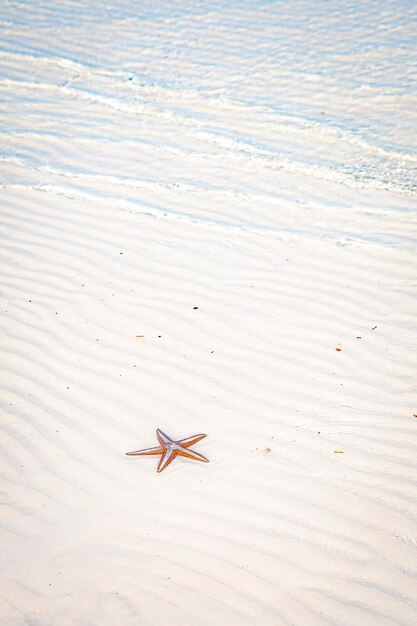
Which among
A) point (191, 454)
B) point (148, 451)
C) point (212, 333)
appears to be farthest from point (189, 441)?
point (212, 333)

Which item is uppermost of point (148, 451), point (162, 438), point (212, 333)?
point (212, 333)

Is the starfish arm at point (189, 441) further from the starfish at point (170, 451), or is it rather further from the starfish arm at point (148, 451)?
the starfish arm at point (148, 451)

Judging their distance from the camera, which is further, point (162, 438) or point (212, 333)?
point (212, 333)

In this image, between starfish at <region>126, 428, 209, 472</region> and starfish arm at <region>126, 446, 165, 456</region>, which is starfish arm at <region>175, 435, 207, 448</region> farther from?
starfish arm at <region>126, 446, 165, 456</region>

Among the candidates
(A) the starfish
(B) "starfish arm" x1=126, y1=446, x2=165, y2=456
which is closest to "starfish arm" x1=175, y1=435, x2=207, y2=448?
(A) the starfish

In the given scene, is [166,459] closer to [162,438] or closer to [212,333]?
[162,438]

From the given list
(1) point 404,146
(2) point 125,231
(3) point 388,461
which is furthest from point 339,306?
(1) point 404,146

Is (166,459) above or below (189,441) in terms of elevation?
below
